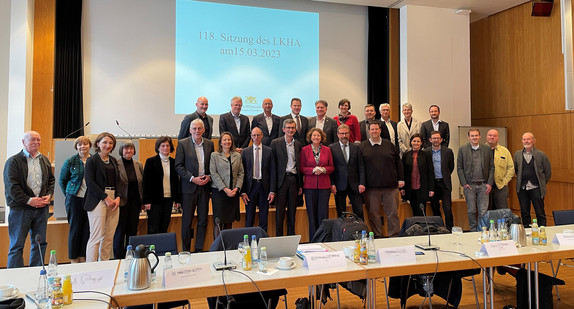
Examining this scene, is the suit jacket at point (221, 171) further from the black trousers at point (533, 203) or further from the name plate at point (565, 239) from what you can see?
the black trousers at point (533, 203)

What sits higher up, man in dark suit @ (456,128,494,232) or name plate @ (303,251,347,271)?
man in dark suit @ (456,128,494,232)

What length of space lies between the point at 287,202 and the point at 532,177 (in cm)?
360

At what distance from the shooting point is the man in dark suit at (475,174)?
551cm

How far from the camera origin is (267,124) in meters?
5.33

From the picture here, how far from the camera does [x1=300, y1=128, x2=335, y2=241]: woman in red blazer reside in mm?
4703

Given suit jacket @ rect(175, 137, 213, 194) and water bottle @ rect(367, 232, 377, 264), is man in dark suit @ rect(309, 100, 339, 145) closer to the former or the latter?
suit jacket @ rect(175, 137, 213, 194)

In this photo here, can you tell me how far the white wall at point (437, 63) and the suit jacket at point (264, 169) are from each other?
13.1 feet

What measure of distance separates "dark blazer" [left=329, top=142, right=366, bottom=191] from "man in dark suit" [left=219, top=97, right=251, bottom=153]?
1.18 metres

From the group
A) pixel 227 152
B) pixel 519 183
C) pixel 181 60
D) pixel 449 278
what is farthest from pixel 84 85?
pixel 519 183

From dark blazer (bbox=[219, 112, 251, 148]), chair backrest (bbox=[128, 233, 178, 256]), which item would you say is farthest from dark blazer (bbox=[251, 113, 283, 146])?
chair backrest (bbox=[128, 233, 178, 256])

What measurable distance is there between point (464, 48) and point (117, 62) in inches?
264

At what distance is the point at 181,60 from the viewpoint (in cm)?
708

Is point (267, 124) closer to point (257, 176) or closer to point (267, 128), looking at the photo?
point (267, 128)

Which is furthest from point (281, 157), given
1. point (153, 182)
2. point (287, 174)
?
point (153, 182)
